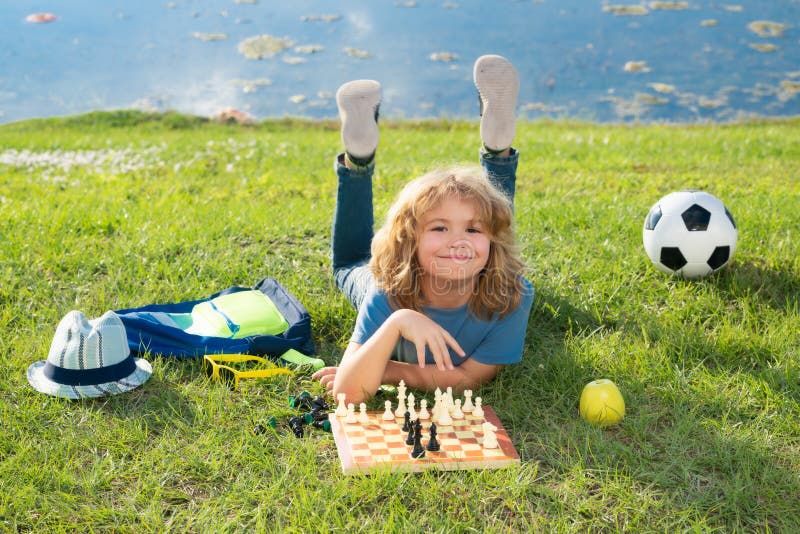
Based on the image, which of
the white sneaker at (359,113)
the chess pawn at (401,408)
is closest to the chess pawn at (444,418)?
the chess pawn at (401,408)

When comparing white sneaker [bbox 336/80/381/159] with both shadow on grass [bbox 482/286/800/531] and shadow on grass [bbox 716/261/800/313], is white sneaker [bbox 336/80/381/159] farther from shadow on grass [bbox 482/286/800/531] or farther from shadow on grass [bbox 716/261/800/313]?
shadow on grass [bbox 716/261/800/313]

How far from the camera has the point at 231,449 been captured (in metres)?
2.78

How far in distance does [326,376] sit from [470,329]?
2.09ft

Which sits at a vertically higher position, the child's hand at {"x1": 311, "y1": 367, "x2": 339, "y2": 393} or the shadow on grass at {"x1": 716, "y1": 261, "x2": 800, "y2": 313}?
the child's hand at {"x1": 311, "y1": 367, "x2": 339, "y2": 393}

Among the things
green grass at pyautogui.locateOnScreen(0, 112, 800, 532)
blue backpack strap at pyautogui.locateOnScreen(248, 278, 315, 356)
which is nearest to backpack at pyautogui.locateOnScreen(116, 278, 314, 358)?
blue backpack strap at pyautogui.locateOnScreen(248, 278, 315, 356)

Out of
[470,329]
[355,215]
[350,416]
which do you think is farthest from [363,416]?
[355,215]

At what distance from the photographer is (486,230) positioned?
3195mm

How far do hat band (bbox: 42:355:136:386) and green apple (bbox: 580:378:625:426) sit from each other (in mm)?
1879

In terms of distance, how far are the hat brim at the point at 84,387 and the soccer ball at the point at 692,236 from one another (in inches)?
105

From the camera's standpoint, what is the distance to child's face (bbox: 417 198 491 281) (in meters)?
3.11

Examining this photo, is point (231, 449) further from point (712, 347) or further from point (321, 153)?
point (321, 153)

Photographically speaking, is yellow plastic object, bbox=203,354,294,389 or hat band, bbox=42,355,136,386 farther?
yellow plastic object, bbox=203,354,294,389

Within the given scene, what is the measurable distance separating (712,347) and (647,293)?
0.66 m

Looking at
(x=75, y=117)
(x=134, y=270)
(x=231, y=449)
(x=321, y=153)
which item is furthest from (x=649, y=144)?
(x=75, y=117)
